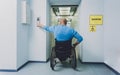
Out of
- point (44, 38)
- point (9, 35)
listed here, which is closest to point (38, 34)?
point (44, 38)

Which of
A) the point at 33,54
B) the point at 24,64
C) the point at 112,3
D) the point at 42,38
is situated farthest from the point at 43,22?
the point at 112,3

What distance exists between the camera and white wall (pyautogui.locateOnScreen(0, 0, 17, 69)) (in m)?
3.95

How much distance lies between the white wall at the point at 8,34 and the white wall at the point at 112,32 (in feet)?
7.90

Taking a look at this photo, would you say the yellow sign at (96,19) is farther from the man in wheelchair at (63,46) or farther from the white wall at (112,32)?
the man in wheelchair at (63,46)

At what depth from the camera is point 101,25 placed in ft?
16.7

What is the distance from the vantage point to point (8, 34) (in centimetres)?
398

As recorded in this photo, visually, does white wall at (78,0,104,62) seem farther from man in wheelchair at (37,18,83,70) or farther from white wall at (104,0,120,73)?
man in wheelchair at (37,18,83,70)

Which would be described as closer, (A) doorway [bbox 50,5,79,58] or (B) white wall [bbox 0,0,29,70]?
(B) white wall [bbox 0,0,29,70]

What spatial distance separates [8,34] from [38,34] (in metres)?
1.29

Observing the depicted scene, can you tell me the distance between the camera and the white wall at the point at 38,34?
5.12 metres

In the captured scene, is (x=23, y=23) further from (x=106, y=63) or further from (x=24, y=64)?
(x=106, y=63)

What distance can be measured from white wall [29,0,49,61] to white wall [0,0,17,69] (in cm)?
119

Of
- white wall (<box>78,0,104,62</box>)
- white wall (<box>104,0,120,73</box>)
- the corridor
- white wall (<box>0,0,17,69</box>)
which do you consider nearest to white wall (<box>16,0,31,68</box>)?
the corridor

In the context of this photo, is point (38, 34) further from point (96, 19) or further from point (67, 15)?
point (67, 15)
